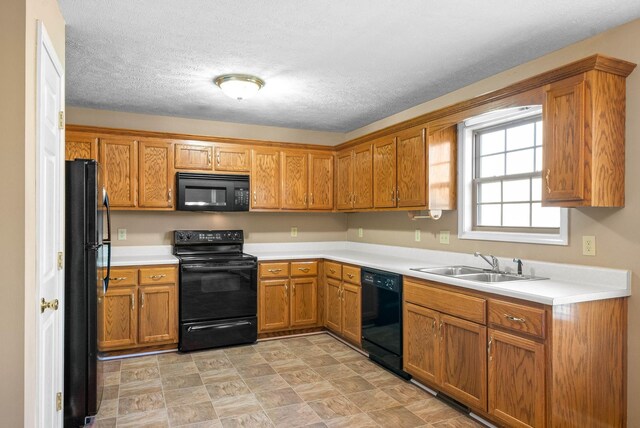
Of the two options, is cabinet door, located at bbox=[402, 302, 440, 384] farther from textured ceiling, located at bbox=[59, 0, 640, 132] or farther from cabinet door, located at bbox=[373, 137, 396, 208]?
textured ceiling, located at bbox=[59, 0, 640, 132]

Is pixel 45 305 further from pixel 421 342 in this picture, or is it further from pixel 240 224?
pixel 240 224

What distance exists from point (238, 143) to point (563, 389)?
3.69 meters

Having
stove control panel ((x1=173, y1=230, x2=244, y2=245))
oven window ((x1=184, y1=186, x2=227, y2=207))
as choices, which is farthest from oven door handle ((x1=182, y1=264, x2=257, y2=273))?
oven window ((x1=184, y1=186, x2=227, y2=207))

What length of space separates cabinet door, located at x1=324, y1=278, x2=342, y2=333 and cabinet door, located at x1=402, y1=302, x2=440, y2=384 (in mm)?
1101

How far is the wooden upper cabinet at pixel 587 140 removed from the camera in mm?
2322

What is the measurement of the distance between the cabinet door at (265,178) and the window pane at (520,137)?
2498mm

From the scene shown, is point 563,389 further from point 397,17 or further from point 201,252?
point 201,252

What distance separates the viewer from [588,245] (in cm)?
262

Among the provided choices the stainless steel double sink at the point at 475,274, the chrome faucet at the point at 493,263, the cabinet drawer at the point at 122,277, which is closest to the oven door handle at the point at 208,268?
the cabinet drawer at the point at 122,277

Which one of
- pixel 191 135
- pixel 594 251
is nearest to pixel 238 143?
pixel 191 135

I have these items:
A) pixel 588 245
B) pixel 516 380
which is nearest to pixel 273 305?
pixel 516 380

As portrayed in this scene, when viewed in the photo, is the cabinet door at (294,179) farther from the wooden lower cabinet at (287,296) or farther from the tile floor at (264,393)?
the tile floor at (264,393)

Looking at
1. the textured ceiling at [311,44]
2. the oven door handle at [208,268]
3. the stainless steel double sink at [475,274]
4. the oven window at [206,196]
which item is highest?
the textured ceiling at [311,44]

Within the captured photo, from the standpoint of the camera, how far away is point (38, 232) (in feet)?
5.67
